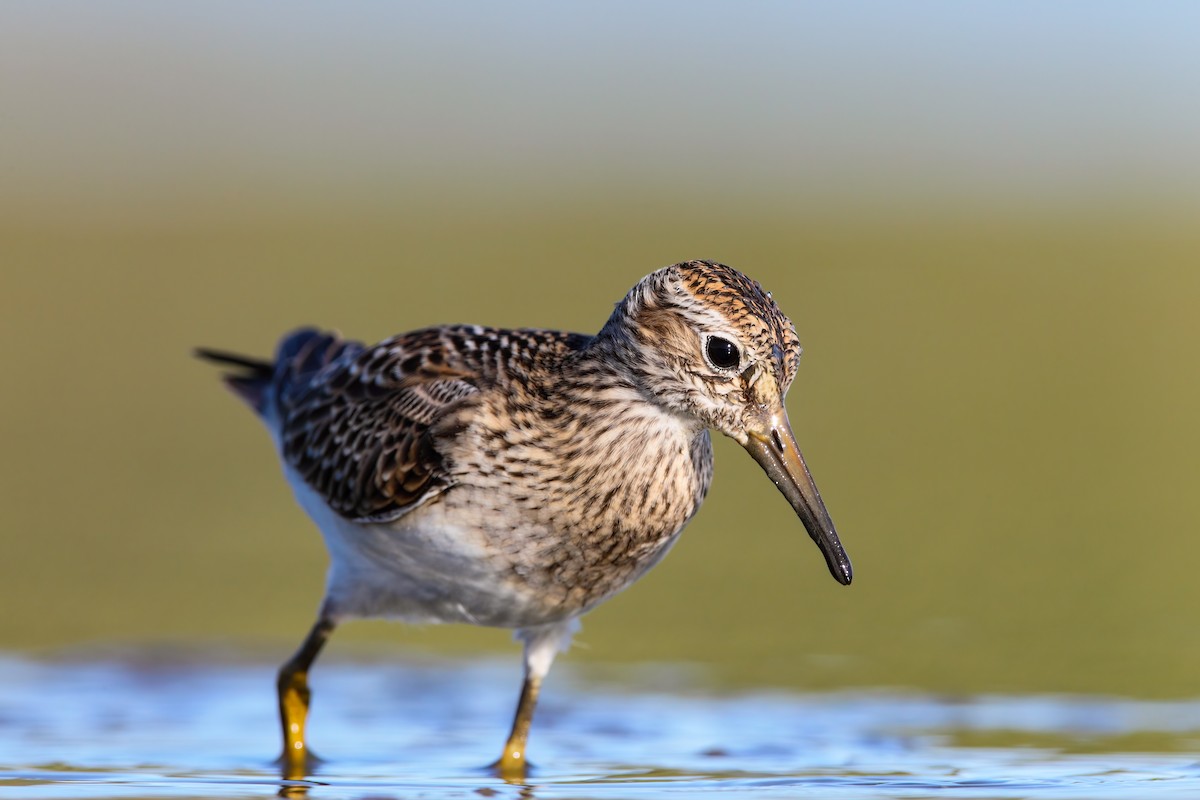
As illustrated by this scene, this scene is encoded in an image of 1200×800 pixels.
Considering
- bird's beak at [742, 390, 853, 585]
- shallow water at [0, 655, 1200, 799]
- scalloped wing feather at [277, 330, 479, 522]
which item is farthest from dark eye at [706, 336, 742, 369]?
shallow water at [0, 655, 1200, 799]

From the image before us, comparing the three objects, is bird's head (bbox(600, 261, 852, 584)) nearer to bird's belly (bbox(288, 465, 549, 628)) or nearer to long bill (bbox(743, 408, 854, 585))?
long bill (bbox(743, 408, 854, 585))

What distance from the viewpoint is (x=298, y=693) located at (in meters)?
10.0

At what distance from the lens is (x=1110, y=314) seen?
2752 centimetres

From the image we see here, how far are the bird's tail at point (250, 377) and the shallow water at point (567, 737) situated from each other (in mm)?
1644

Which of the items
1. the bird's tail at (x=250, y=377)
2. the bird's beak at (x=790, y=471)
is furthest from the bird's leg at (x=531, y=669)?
the bird's tail at (x=250, y=377)

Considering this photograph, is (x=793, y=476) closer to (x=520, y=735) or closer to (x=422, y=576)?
(x=422, y=576)

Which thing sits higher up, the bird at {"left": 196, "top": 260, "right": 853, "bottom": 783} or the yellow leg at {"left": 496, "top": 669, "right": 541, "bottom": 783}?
the bird at {"left": 196, "top": 260, "right": 853, "bottom": 783}

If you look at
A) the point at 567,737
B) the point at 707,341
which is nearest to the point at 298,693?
the point at 567,737

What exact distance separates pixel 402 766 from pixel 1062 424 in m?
12.5

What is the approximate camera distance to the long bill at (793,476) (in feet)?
26.8

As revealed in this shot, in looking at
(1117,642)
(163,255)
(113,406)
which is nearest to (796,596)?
(1117,642)

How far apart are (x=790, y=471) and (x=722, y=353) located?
0.61m

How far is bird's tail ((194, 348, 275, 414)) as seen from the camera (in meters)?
11.9

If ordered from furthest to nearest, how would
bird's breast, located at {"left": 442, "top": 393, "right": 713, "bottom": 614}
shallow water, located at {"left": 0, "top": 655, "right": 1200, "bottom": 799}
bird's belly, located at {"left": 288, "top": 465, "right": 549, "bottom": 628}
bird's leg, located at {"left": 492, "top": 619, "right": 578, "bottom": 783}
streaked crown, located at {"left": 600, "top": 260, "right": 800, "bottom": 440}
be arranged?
bird's leg, located at {"left": 492, "top": 619, "right": 578, "bottom": 783}, bird's belly, located at {"left": 288, "top": 465, "right": 549, "bottom": 628}, bird's breast, located at {"left": 442, "top": 393, "right": 713, "bottom": 614}, shallow water, located at {"left": 0, "top": 655, "right": 1200, "bottom": 799}, streaked crown, located at {"left": 600, "top": 260, "right": 800, "bottom": 440}
